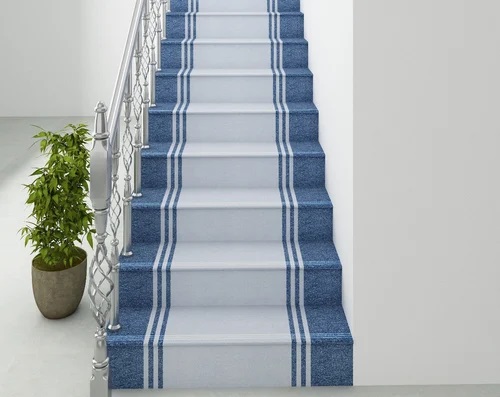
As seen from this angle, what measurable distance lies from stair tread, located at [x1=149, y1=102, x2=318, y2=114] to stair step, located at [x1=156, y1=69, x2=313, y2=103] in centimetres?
6

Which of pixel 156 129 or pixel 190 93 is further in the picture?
pixel 190 93

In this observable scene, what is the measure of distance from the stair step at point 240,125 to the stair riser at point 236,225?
804 millimetres

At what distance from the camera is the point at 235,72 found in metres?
4.88

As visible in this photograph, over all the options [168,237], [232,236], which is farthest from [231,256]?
[168,237]

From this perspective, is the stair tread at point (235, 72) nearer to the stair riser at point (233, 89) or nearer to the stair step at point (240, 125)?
the stair riser at point (233, 89)

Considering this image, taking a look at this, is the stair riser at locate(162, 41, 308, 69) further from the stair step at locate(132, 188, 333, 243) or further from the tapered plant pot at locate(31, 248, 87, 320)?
the tapered plant pot at locate(31, 248, 87, 320)

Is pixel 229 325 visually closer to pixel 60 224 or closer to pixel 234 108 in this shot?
pixel 60 224

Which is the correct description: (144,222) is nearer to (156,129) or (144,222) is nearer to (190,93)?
(156,129)

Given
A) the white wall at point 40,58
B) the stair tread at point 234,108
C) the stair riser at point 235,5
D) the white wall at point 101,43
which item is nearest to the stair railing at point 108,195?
the stair tread at point 234,108
